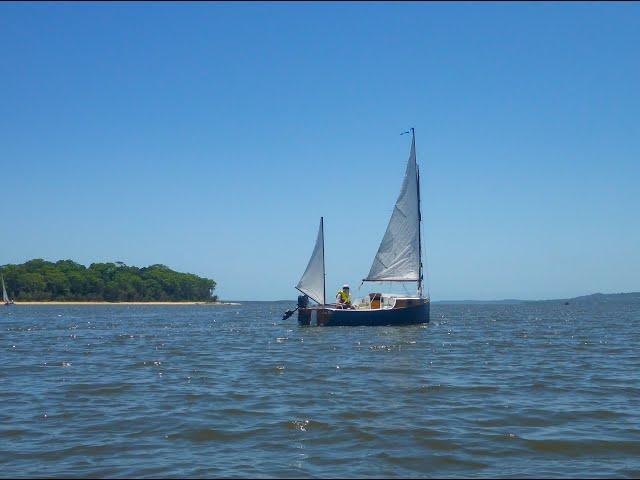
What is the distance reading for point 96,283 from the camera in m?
165

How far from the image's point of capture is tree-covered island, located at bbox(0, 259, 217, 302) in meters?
152

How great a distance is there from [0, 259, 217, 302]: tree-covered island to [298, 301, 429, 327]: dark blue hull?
122 meters

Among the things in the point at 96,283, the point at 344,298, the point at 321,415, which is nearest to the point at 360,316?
the point at 344,298

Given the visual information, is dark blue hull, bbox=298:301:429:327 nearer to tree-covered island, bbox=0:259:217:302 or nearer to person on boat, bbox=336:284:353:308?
person on boat, bbox=336:284:353:308

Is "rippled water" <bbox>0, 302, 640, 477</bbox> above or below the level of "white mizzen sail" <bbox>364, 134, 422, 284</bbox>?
below

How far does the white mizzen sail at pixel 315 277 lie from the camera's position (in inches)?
1933

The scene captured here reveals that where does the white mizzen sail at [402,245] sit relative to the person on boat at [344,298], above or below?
above

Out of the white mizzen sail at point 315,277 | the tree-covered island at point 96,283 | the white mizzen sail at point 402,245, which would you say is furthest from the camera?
the tree-covered island at point 96,283

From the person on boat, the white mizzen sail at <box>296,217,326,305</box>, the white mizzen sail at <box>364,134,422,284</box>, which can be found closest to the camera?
the person on boat

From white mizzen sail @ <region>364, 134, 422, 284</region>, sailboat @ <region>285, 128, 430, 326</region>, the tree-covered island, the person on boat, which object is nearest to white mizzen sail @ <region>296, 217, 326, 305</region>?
sailboat @ <region>285, 128, 430, 326</region>

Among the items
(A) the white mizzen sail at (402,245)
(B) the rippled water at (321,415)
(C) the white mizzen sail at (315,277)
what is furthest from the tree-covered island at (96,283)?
(B) the rippled water at (321,415)

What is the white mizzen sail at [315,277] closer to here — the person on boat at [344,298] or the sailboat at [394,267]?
the sailboat at [394,267]

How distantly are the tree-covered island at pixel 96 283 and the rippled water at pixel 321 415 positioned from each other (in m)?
138

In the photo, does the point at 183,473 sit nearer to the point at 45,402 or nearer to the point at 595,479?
the point at 595,479
